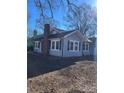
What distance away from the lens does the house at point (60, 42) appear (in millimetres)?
1878

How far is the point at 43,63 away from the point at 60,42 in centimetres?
21

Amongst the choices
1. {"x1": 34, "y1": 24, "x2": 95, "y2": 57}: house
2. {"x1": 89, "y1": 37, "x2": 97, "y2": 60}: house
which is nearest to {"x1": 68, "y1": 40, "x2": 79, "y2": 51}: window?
{"x1": 34, "y1": 24, "x2": 95, "y2": 57}: house

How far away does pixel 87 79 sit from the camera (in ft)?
6.18

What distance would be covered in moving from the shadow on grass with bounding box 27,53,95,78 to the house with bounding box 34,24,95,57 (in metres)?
0.04

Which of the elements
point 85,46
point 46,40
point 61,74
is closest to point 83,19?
point 85,46

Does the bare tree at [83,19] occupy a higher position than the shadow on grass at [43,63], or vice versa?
the bare tree at [83,19]

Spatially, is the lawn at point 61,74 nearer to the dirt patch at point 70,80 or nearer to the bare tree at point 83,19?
the dirt patch at point 70,80

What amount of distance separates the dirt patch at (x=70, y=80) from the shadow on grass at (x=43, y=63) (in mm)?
31

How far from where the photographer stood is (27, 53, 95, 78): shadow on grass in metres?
1.87

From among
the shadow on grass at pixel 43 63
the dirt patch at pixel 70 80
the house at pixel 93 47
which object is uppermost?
the house at pixel 93 47

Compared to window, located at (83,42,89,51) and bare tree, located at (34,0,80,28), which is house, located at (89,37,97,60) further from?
bare tree, located at (34,0,80,28)

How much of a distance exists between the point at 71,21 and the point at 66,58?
287 mm

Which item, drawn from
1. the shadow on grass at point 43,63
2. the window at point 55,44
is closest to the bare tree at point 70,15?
the window at point 55,44
